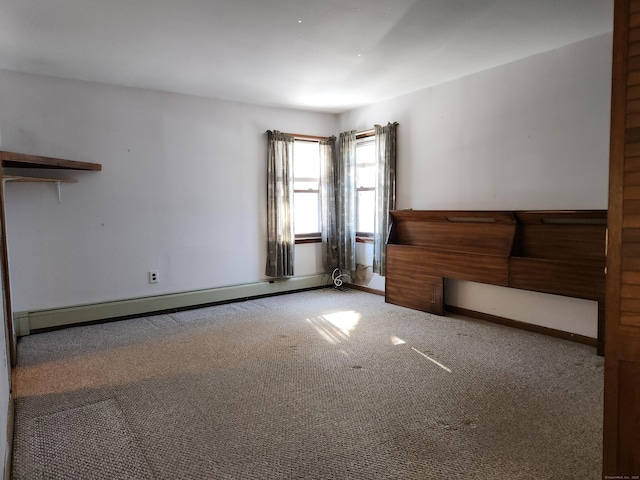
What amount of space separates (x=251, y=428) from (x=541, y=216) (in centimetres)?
283

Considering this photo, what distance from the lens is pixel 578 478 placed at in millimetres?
1682

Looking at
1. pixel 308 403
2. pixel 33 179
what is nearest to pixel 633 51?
pixel 308 403

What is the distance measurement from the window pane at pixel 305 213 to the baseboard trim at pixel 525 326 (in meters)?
2.15

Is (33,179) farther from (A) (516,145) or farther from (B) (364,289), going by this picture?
(A) (516,145)

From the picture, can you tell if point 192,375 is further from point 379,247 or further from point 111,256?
point 379,247

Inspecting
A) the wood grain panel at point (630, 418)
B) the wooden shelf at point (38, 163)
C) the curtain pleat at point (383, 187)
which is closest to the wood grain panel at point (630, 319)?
the wood grain panel at point (630, 418)

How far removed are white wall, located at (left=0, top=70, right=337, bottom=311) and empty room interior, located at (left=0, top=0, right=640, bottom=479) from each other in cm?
2

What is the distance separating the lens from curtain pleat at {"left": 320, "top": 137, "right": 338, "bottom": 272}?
5539 millimetres

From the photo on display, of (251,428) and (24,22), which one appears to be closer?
(251,428)

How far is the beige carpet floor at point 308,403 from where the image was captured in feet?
5.94

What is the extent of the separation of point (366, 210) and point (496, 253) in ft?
6.57

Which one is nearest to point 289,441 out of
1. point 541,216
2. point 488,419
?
point 488,419

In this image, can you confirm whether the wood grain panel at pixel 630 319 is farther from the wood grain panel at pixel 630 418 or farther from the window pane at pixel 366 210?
the window pane at pixel 366 210

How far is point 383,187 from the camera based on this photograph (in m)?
4.89
